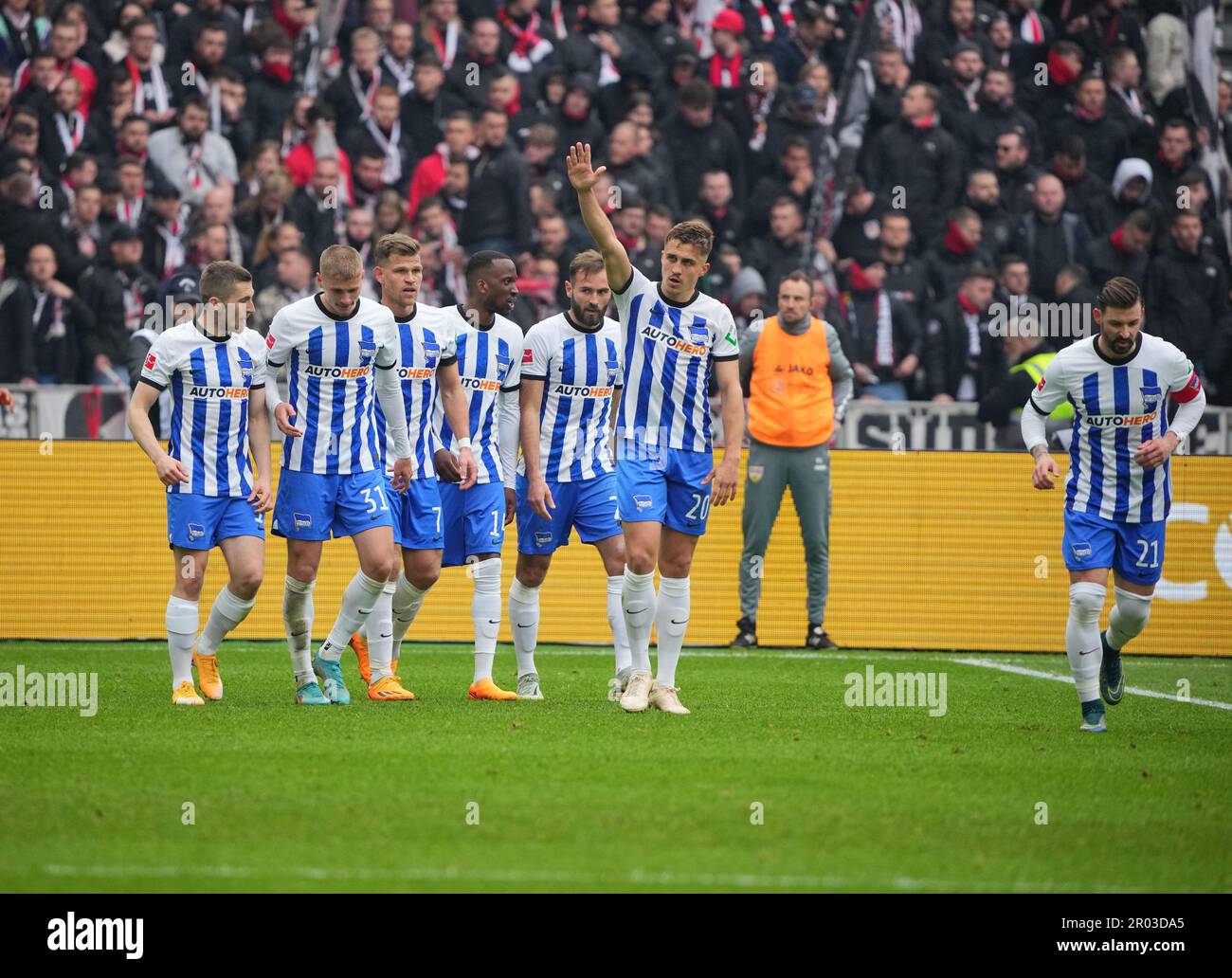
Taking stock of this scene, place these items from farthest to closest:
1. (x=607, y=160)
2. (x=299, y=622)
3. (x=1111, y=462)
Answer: (x=607, y=160) < (x=299, y=622) < (x=1111, y=462)

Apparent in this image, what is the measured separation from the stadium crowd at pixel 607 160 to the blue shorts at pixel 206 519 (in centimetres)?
615

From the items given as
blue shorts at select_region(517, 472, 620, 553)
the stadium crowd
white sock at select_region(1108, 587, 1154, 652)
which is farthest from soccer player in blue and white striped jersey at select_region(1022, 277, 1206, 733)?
the stadium crowd

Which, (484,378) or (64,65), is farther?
(64,65)

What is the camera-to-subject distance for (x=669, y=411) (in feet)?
29.1

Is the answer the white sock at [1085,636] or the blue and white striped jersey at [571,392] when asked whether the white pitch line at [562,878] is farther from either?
the blue and white striped jersey at [571,392]

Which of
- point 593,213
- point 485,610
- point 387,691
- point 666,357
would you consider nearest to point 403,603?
point 485,610

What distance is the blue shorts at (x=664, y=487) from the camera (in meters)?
8.78

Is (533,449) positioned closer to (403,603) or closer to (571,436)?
(571,436)

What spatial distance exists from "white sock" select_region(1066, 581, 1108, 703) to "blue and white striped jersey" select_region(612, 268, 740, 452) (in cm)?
201

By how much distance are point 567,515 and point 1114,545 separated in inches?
114

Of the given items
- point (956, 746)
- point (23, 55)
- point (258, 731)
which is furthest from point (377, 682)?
point (23, 55)

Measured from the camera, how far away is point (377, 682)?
379 inches

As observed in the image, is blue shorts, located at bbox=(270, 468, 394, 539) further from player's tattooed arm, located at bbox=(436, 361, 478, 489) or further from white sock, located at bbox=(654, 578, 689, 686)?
white sock, located at bbox=(654, 578, 689, 686)

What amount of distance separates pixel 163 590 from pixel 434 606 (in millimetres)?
1956
